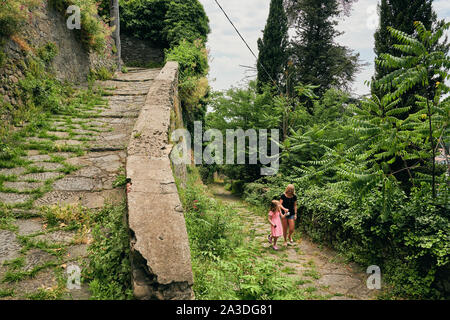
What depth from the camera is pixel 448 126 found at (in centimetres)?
364

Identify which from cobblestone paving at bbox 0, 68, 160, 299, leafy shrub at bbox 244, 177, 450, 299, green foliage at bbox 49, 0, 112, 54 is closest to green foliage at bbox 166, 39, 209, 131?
green foliage at bbox 49, 0, 112, 54

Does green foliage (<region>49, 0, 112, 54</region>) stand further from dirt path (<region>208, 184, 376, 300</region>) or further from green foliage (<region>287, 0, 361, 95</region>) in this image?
green foliage (<region>287, 0, 361, 95</region>)

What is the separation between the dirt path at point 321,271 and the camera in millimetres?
3893

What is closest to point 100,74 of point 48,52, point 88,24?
point 88,24

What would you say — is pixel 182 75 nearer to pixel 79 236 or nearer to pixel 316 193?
pixel 316 193

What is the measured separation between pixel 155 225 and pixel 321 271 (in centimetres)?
349

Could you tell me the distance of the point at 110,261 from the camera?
2.51 meters

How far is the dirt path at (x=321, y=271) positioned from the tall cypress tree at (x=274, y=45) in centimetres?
1139

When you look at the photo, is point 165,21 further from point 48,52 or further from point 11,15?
point 11,15

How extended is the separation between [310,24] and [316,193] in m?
14.7

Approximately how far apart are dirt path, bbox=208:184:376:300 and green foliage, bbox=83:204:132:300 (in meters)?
2.64

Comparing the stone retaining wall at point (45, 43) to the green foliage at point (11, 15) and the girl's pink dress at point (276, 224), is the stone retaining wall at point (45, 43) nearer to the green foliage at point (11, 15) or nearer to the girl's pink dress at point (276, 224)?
the green foliage at point (11, 15)

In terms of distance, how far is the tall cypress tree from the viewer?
50.7ft
